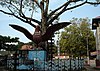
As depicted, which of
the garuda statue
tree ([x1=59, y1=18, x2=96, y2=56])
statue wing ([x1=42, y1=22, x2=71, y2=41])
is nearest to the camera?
the garuda statue

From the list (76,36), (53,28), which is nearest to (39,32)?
(53,28)

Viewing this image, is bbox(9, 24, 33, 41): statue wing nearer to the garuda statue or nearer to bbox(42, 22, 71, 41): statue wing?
the garuda statue

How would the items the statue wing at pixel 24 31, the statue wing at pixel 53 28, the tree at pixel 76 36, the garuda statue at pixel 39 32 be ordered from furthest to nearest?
the tree at pixel 76 36 < the statue wing at pixel 24 31 < the statue wing at pixel 53 28 < the garuda statue at pixel 39 32

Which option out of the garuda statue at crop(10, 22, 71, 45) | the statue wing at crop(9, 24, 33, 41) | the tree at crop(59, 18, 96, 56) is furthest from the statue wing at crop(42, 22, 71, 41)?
the tree at crop(59, 18, 96, 56)

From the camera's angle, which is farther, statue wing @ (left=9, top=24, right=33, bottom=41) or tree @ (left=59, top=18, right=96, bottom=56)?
tree @ (left=59, top=18, right=96, bottom=56)

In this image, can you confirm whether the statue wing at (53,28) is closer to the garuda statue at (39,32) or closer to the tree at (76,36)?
the garuda statue at (39,32)

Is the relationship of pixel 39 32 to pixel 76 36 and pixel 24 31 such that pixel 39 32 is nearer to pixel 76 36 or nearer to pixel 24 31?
pixel 24 31

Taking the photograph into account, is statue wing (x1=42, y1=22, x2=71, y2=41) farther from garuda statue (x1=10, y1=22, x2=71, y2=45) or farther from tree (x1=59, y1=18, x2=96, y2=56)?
tree (x1=59, y1=18, x2=96, y2=56)

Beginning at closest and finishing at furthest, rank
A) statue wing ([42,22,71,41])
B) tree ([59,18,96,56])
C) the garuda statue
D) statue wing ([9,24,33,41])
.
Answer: the garuda statue, statue wing ([42,22,71,41]), statue wing ([9,24,33,41]), tree ([59,18,96,56])

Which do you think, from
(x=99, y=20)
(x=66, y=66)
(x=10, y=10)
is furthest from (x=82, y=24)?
(x=66, y=66)

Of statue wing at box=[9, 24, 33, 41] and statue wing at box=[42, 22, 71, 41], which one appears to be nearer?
statue wing at box=[42, 22, 71, 41]

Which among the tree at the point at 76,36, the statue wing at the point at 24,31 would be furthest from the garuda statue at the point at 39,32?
the tree at the point at 76,36

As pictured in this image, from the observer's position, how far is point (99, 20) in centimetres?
4453

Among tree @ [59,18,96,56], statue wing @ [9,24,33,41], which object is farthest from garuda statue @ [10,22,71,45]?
tree @ [59,18,96,56]
